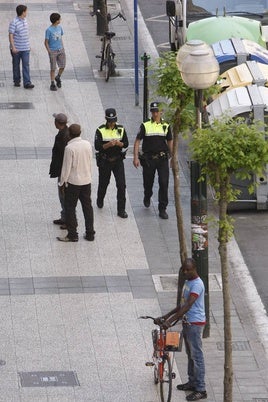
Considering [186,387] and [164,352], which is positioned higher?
[164,352]

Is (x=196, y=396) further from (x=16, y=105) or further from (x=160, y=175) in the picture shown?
(x=16, y=105)

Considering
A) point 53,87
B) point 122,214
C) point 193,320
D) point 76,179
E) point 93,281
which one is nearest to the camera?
point 193,320

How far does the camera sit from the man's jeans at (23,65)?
26078 mm

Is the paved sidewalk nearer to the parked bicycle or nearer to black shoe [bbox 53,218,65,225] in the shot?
black shoe [bbox 53,218,65,225]

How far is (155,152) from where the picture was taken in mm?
20344

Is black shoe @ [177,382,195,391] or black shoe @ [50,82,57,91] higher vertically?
black shoe @ [177,382,195,391]

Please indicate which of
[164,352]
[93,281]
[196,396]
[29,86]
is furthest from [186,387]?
[29,86]

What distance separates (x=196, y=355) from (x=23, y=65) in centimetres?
1186

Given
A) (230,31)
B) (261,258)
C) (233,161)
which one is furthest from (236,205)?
(233,161)

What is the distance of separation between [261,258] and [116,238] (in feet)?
6.59

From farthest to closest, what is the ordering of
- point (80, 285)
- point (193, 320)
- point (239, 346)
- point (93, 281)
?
point (93, 281), point (80, 285), point (239, 346), point (193, 320)

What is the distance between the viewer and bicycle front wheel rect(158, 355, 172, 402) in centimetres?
1488

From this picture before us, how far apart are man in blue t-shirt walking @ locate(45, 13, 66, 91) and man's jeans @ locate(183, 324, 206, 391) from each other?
11.4 metres

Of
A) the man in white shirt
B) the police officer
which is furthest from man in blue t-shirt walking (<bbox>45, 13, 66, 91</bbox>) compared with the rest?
the man in white shirt
